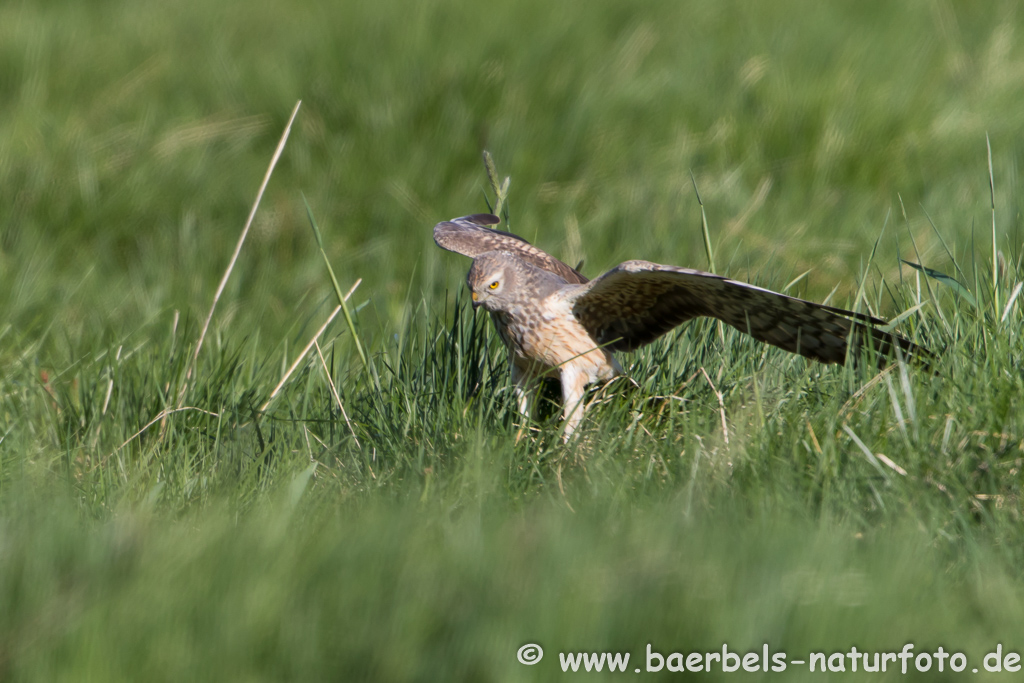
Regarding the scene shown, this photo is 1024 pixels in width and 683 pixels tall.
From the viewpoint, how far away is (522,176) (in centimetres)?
688

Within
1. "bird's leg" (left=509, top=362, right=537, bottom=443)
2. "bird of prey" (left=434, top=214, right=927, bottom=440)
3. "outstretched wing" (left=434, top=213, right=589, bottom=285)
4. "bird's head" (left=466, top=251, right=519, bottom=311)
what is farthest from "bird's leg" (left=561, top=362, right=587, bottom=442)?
"outstretched wing" (left=434, top=213, right=589, bottom=285)

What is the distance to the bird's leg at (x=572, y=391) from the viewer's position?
334 centimetres

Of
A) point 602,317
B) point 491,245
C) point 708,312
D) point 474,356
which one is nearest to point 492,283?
point 474,356

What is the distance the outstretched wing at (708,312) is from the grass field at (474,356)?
142 millimetres

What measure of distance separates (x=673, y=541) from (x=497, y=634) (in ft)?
1.41

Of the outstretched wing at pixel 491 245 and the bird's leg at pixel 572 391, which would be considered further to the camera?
the outstretched wing at pixel 491 245

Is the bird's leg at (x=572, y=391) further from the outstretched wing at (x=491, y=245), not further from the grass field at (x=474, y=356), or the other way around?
the outstretched wing at (x=491, y=245)

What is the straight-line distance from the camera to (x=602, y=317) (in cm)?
357

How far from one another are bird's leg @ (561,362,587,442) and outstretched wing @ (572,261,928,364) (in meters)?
0.19

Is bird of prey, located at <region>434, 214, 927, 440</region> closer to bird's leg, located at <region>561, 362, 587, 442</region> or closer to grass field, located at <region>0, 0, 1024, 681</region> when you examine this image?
bird's leg, located at <region>561, 362, 587, 442</region>

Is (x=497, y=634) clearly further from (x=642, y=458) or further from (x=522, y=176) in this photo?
(x=522, y=176)

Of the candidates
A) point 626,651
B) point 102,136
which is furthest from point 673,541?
point 102,136

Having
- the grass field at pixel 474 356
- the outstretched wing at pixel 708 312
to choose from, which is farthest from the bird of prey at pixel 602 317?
the grass field at pixel 474 356

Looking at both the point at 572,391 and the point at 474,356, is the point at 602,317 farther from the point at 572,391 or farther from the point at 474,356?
the point at 474,356
